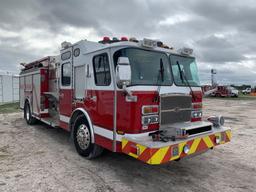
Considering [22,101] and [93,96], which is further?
[22,101]

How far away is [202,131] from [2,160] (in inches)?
167

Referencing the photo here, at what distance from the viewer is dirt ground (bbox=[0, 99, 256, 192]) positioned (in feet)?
12.8

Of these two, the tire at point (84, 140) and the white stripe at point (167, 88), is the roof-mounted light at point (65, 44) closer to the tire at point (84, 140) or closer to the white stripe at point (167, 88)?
the tire at point (84, 140)

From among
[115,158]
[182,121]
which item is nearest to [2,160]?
[115,158]

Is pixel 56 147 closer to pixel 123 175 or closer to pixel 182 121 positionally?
pixel 123 175

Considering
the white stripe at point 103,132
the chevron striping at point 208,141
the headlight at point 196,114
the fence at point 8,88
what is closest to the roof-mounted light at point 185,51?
the headlight at point 196,114

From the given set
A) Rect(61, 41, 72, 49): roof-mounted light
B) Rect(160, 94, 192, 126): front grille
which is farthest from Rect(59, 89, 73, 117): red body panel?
Rect(160, 94, 192, 126): front grille

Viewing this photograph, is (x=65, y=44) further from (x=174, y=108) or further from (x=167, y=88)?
(x=174, y=108)

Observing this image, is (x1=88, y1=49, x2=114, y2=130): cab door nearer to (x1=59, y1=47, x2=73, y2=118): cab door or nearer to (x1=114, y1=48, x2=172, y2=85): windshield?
(x1=114, y1=48, x2=172, y2=85): windshield

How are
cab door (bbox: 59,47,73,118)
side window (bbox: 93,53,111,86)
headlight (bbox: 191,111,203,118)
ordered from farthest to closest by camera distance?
cab door (bbox: 59,47,73,118)
headlight (bbox: 191,111,203,118)
side window (bbox: 93,53,111,86)

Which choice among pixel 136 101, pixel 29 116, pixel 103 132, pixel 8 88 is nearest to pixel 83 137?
pixel 103 132

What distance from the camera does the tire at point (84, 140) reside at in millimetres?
4922

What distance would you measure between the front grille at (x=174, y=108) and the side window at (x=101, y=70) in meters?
1.08

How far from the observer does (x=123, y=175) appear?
435cm
